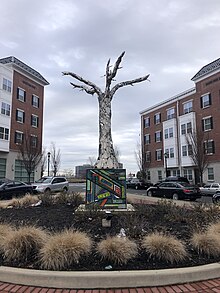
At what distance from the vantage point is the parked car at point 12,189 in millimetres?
19359

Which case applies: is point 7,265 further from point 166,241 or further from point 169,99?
point 169,99

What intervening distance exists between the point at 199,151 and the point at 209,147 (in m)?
3.50

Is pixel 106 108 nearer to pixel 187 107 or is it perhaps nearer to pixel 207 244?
pixel 207 244

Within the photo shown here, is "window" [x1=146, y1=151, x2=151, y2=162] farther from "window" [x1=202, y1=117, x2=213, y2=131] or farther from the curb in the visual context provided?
the curb

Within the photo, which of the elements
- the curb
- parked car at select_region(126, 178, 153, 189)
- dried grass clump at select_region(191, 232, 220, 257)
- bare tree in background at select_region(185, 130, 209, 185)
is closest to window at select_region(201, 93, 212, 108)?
bare tree in background at select_region(185, 130, 209, 185)

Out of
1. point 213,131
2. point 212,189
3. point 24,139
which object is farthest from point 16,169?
point 213,131

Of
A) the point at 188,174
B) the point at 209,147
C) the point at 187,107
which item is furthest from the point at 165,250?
the point at 187,107

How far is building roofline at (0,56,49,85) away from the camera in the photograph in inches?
1349

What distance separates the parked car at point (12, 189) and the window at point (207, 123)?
2468 cm

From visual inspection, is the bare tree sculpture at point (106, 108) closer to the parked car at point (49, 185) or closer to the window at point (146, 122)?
the parked car at point (49, 185)

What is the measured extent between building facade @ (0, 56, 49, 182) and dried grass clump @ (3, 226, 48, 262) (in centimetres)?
2866

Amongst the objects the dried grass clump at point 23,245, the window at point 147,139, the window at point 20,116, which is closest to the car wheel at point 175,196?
the dried grass clump at point 23,245

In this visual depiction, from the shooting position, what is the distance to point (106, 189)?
32.9ft

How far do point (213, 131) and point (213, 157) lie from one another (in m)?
3.47
